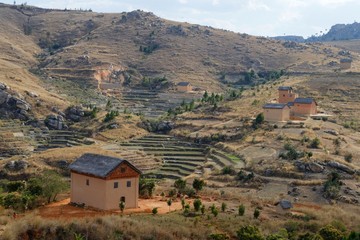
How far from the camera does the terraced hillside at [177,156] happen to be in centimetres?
4988

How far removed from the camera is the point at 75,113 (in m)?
69.9

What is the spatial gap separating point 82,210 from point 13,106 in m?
40.2

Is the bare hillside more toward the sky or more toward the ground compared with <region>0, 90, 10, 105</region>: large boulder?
more toward the sky

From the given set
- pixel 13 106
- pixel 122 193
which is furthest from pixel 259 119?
pixel 122 193

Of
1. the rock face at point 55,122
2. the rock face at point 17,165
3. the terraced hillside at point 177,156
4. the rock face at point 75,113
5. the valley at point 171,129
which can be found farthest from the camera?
the rock face at point 75,113

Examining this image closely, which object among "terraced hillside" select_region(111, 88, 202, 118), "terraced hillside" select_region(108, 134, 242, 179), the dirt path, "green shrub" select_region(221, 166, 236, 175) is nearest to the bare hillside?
"terraced hillside" select_region(111, 88, 202, 118)

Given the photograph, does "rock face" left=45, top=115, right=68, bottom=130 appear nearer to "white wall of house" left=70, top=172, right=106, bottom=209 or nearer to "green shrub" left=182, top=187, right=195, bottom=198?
"green shrub" left=182, top=187, right=195, bottom=198

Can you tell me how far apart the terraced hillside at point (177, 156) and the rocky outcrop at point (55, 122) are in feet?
36.0

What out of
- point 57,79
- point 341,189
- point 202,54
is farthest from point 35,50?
point 341,189

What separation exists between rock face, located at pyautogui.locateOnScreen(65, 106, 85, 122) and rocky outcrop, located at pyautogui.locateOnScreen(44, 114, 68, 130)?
2298mm

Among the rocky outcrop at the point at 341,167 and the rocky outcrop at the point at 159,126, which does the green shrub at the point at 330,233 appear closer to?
the rocky outcrop at the point at 341,167

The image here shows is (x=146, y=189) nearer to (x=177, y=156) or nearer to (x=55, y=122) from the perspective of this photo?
(x=177, y=156)

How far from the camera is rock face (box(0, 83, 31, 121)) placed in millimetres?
66312

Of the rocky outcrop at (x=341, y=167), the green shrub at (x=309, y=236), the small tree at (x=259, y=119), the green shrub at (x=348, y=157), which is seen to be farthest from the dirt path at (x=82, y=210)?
the small tree at (x=259, y=119)
